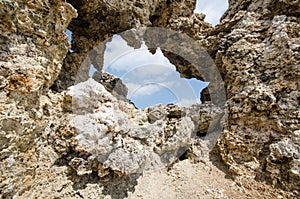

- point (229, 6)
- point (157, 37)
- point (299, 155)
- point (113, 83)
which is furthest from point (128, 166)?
point (229, 6)

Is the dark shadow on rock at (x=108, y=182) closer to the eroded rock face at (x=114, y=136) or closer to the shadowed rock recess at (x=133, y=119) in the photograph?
the shadowed rock recess at (x=133, y=119)

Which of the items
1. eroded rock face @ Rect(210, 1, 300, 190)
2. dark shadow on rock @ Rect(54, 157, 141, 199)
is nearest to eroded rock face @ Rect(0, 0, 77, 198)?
dark shadow on rock @ Rect(54, 157, 141, 199)

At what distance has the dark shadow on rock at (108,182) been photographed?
12.2ft

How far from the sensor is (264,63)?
496cm

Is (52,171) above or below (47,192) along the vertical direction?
above

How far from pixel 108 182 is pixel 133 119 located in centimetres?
245

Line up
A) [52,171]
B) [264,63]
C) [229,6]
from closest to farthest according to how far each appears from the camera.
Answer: [52,171]
[264,63]
[229,6]

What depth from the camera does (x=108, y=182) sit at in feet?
13.3

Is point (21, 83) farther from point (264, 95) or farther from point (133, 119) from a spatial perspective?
point (264, 95)

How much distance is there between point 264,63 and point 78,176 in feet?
19.9

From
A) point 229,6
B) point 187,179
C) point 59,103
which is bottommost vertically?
point 187,179

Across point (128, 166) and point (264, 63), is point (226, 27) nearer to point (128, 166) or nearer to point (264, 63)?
point (264, 63)

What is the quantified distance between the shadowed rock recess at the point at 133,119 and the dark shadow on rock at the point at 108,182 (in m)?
0.02

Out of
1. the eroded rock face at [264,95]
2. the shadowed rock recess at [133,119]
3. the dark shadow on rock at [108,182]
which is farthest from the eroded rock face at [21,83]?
the eroded rock face at [264,95]
